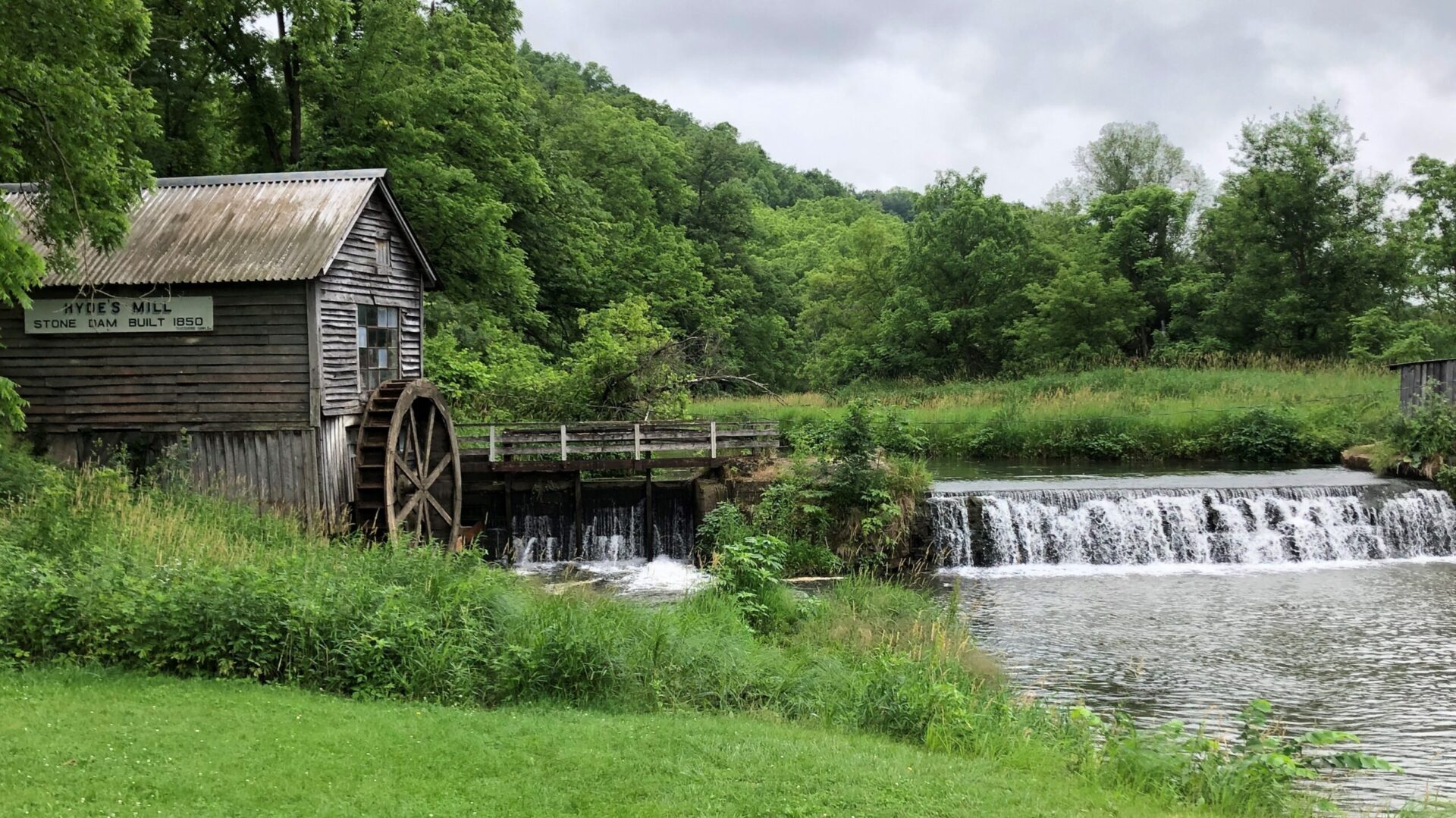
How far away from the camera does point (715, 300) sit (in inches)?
1750

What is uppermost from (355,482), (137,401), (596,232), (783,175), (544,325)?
(783,175)

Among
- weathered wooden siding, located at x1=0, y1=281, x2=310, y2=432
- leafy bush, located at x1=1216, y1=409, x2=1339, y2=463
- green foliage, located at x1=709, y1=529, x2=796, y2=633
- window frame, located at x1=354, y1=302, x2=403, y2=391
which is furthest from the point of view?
leafy bush, located at x1=1216, y1=409, x2=1339, y2=463

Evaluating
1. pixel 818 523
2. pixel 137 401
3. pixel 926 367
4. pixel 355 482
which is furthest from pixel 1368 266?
pixel 137 401

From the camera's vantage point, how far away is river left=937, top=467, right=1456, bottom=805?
10.8m

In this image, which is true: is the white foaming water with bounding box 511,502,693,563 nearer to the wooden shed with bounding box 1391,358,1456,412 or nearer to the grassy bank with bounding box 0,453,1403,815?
the grassy bank with bounding box 0,453,1403,815

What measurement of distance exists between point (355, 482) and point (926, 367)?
3191 centimetres

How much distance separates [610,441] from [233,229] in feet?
24.5

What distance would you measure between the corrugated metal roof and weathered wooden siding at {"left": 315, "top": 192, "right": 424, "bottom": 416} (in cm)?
42

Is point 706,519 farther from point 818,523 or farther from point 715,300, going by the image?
point 715,300

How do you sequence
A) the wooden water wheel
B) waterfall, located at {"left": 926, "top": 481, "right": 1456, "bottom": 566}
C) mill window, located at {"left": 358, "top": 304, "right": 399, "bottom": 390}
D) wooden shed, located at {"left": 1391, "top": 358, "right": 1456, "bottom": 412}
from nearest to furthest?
the wooden water wheel → mill window, located at {"left": 358, "top": 304, "right": 399, "bottom": 390} → waterfall, located at {"left": 926, "top": 481, "right": 1456, "bottom": 566} → wooden shed, located at {"left": 1391, "top": 358, "right": 1456, "bottom": 412}

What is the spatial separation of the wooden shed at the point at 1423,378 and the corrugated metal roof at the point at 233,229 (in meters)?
21.8

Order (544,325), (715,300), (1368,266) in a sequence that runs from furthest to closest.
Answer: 1. (715,300)
2. (1368,266)
3. (544,325)

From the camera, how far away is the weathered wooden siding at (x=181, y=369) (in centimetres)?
1577

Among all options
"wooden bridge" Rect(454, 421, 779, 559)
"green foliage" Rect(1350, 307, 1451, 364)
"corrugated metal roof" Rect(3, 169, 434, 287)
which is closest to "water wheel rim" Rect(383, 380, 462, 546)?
"wooden bridge" Rect(454, 421, 779, 559)
